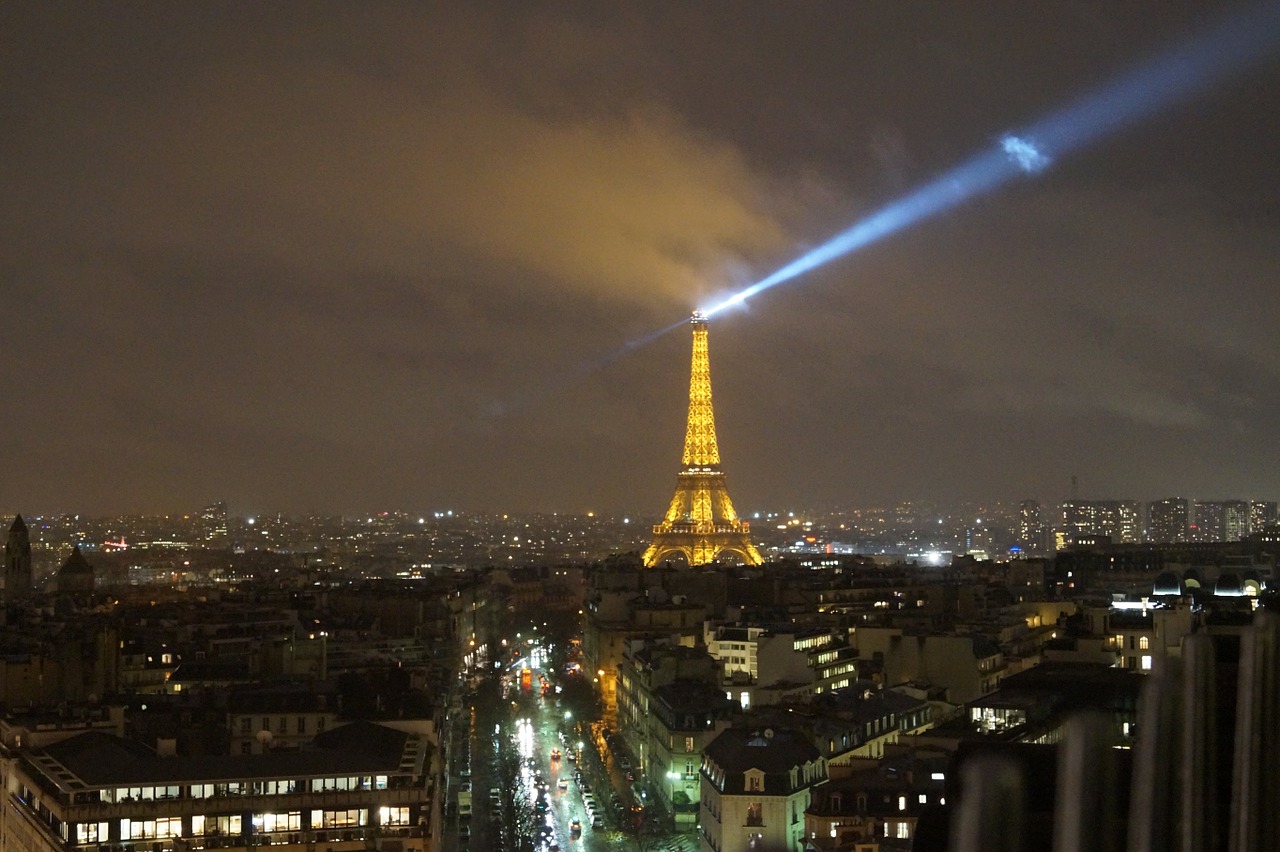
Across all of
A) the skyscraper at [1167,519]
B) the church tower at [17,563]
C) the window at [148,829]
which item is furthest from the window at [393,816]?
the skyscraper at [1167,519]

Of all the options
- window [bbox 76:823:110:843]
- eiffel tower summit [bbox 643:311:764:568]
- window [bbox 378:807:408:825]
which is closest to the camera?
window [bbox 76:823:110:843]

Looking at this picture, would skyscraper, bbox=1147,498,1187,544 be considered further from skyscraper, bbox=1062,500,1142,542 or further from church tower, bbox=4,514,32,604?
church tower, bbox=4,514,32,604

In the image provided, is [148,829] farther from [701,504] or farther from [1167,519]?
[1167,519]

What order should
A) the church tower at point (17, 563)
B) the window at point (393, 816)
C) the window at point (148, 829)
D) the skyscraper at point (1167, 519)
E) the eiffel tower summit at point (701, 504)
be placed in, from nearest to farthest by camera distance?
1. the window at point (148, 829)
2. the window at point (393, 816)
3. the church tower at point (17, 563)
4. the eiffel tower summit at point (701, 504)
5. the skyscraper at point (1167, 519)

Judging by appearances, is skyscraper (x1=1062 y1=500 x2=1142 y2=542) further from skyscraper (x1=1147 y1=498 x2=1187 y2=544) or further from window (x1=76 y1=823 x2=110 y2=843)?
window (x1=76 y1=823 x2=110 y2=843)

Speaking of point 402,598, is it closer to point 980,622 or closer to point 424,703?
point 980,622

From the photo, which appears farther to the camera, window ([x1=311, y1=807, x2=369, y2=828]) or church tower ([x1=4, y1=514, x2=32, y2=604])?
church tower ([x1=4, y1=514, x2=32, y2=604])

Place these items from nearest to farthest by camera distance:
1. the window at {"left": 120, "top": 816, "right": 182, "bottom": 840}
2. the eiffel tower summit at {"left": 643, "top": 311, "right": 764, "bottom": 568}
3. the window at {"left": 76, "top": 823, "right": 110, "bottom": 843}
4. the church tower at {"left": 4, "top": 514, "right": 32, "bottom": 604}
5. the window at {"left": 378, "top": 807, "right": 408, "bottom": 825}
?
the window at {"left": 76, "top": 823, "right": 110, "bottom": 843} → the window at {"left": 120, "top": 816, "right": 182, "bottom": 840} → the window at {"left": 378, "top": 807, "right": 408, "bottom": 825} → the church tower at {"left": 4, "top": 514, "right": 32, "bottom": 604} → the eiffel tower summit at {"left": 643, "top": 311, "right": 764, "bottom": 568}

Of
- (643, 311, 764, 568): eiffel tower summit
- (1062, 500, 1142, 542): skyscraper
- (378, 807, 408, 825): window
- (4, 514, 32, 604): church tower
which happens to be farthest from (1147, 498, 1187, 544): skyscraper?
(378, 807, 408, 825): window

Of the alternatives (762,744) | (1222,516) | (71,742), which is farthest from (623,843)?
(1222,516)

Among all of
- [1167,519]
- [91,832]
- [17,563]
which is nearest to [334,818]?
[91,832]

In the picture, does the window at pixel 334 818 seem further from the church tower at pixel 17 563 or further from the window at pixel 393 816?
the church tower at pixel 17 563
